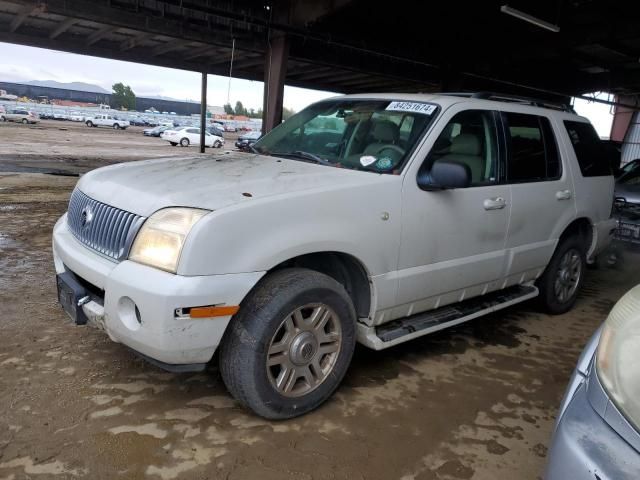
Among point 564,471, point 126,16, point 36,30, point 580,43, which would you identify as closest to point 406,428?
point 564,471

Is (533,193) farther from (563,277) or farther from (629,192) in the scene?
(629,192)

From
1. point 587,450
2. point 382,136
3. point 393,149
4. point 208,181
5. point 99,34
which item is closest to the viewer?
point 587,450

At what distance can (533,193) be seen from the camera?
3871mm

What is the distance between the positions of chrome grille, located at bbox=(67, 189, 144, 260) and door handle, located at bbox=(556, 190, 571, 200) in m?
3.34

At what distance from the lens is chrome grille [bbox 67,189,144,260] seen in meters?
2.48

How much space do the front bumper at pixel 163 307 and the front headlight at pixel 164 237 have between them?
1.9 inches

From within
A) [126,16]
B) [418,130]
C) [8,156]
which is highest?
[126,16]

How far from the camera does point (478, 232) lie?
3432 millimetres

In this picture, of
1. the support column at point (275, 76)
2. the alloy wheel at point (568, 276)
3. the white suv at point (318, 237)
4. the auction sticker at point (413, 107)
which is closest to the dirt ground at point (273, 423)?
the white suv at point (318, 237)

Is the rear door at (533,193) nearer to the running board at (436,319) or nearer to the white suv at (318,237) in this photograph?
the white suv at (318,237)

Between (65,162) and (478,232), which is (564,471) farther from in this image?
(65,162)

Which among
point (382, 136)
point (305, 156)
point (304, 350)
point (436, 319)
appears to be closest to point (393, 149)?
point (382, 136)

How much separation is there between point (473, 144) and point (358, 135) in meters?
0.85

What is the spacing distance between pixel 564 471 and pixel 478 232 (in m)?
2.09
